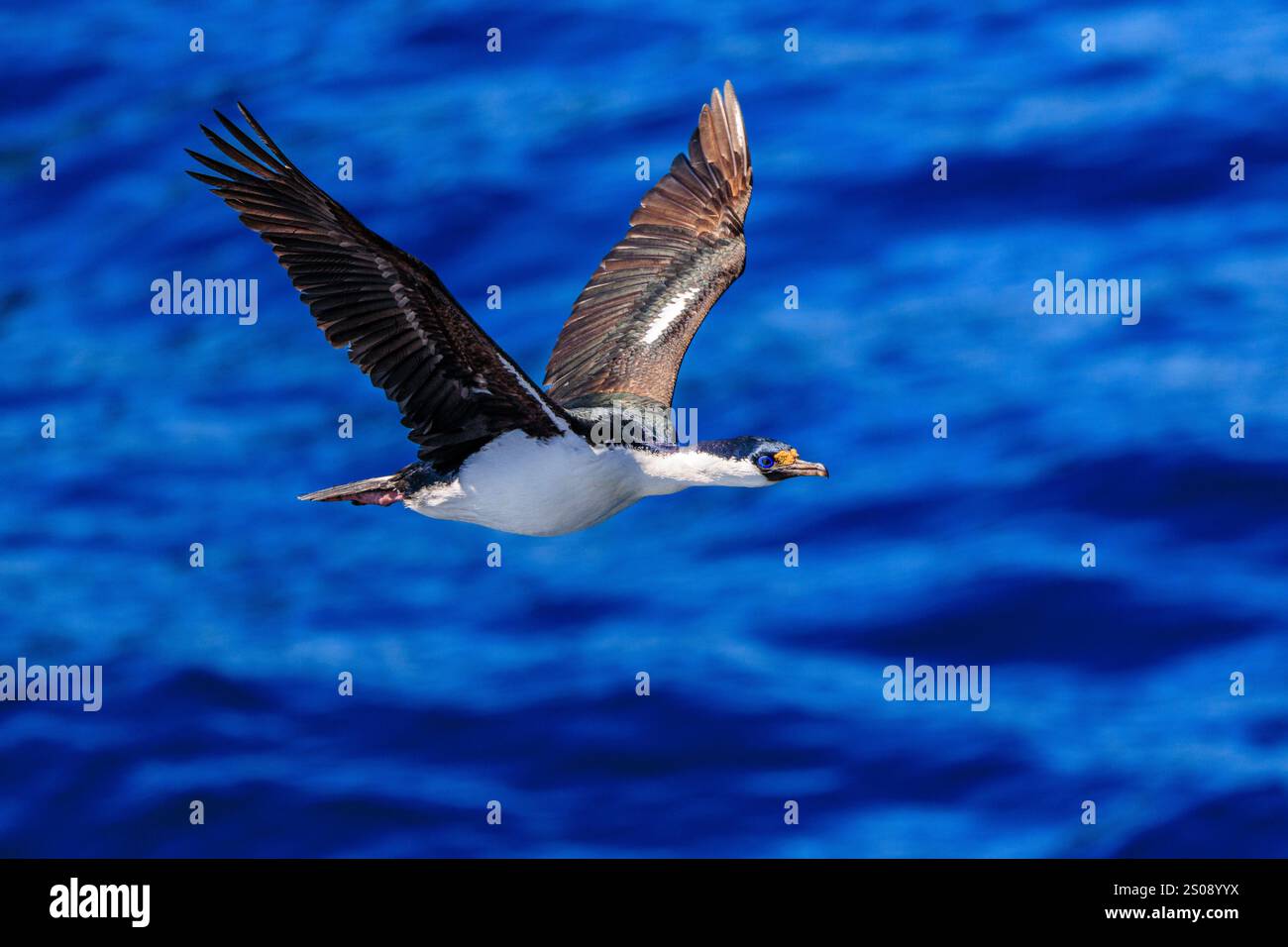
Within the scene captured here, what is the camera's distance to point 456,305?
11086mm

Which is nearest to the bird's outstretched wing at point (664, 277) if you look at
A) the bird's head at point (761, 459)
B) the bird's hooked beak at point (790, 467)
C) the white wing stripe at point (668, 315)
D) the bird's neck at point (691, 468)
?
the white wing stripe at point (668, 315)

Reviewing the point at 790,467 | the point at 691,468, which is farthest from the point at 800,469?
the point at 691,468

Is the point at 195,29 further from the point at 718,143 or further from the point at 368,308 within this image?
the point at 368,308

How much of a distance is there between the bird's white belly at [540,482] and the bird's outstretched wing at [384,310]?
12 centimetres

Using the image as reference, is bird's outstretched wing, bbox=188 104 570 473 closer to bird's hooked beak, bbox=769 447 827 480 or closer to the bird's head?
the bird's head

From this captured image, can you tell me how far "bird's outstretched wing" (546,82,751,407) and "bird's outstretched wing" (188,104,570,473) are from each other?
1671mm

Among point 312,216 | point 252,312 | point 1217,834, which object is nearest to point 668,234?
point 312,216

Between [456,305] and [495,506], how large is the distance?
4.80 ft

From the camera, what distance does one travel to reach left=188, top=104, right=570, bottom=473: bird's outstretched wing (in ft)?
36.4

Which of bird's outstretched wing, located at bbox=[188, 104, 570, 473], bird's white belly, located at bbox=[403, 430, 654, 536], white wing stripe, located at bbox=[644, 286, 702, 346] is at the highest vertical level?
white wing stripe, located at bbox=[644, 286, 702, 346]

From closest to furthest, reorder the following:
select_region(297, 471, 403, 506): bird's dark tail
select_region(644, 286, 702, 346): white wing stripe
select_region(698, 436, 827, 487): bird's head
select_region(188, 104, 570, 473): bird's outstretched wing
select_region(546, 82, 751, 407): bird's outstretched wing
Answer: select_region(188, 104, 570, 473): bird's outstretched wing
select_region(698, 436, 827, 487): bird's head
select_region(297, 471, 403, 506): bird's dark tail
select_region(546, 82, 751, 407): bird's outstretched wing
select_region(644, 286, 702, 346): white wing stripe

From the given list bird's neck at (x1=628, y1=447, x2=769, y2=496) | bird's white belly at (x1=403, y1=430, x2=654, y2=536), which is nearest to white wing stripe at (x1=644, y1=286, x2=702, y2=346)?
bird's neck at (x1=628, y1=447, x2=769, y2=496)

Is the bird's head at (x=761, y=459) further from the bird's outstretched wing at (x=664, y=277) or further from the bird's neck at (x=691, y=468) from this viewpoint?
the bird's outstretched wing at (x=664, y=277)

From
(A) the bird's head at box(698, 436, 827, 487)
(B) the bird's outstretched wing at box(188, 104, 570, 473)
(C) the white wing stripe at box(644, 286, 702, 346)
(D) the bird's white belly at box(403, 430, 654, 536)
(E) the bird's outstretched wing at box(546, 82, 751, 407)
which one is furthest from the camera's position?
(C) the white wing stripe at box(644, 286, 702, 346)
